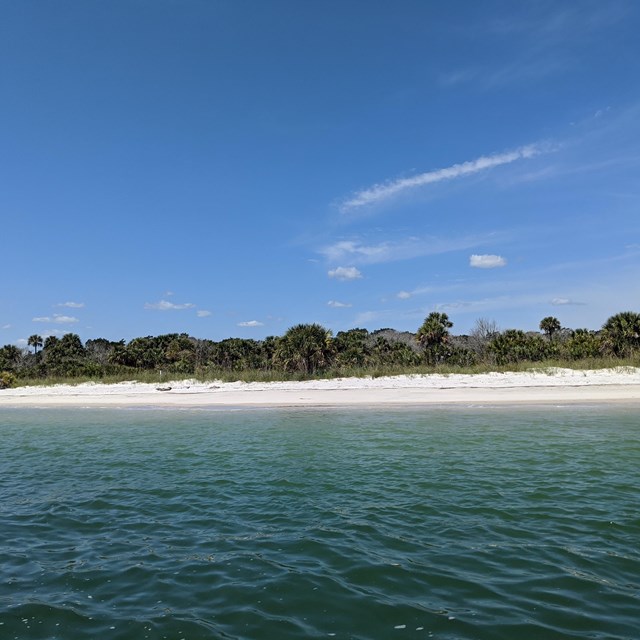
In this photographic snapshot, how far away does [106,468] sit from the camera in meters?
13.9

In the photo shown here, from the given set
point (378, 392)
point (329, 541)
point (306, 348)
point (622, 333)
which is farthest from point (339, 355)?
point (329, 541)

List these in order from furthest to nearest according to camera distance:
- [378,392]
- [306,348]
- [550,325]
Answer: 1. [550,325]
2. [306,348]
3. [378,392]

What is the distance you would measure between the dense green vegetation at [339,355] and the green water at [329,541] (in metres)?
27.2

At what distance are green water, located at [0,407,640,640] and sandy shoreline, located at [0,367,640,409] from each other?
13.7 m

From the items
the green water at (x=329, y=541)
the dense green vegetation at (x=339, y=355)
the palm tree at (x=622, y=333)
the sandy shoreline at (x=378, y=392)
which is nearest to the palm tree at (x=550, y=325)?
the dense green vegetation at (x=339, y=355)

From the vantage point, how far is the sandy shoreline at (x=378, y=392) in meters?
29.6

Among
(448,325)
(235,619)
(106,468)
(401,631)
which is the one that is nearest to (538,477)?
(401,631)

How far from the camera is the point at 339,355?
5384 centimetres

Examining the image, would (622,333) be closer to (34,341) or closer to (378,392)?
(378,392)

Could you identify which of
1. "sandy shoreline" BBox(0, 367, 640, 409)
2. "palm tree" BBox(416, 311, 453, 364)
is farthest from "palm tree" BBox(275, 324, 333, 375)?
"palm tree" BBox(416, 311, 453, 364)

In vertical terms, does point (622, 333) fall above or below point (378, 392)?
above

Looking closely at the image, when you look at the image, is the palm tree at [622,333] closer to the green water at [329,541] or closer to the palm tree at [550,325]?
the palm tree at [550,325]

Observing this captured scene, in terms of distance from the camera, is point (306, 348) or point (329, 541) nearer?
point (329, 541)

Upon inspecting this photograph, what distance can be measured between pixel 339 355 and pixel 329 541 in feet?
152
